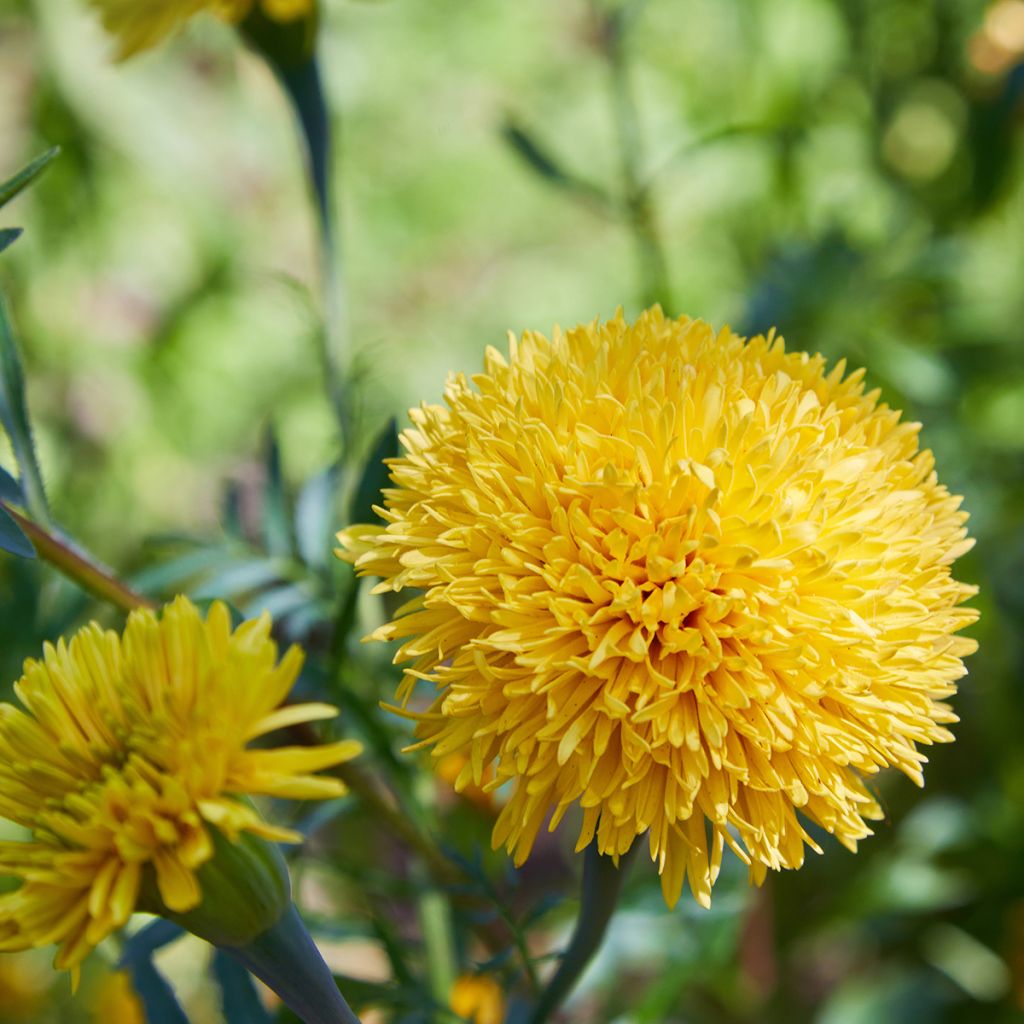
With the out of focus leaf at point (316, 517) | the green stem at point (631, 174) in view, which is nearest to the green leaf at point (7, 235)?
the out of focus leaf at point (316, 517)

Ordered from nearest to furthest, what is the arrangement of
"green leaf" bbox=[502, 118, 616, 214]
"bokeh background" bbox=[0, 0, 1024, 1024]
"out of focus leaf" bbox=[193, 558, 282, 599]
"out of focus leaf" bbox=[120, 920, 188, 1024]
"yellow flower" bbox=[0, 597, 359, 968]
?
1. "yellow flower" bbox=[0, 597, 359, 968]
2. "out of focus leaf" bbox=[120, 920, 188, 1024]
3. "out of focus leaf" bbox=[193, 558, 282, 599]
4. "bokeh background" bbox=[0, 0, 1024, 1024]
5. "green leaf" bbox=[502, 118, 616, 214]

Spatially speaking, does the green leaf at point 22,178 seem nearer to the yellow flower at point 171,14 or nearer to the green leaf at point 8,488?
the green leaf at point 8,488

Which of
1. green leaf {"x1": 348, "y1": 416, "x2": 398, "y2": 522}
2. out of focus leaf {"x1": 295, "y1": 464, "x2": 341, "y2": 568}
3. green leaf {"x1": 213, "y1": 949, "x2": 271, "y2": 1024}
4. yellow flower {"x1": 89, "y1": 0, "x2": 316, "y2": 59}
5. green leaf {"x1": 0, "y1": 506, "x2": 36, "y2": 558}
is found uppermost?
yellow flower {"x1": 89, "y1": 0, "x2": 316, "y2": 59}

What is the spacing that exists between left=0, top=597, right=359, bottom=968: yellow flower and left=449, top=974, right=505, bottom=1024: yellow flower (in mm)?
295

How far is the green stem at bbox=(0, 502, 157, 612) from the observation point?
0.45m

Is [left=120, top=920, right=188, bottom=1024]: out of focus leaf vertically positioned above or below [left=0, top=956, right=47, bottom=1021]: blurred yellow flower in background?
above

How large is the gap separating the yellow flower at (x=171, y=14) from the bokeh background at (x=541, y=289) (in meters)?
0.05

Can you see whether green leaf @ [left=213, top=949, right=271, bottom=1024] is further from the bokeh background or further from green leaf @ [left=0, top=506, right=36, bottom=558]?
green leaf @ [left=0, top=506, right=36, bottom=558]

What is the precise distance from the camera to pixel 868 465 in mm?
394

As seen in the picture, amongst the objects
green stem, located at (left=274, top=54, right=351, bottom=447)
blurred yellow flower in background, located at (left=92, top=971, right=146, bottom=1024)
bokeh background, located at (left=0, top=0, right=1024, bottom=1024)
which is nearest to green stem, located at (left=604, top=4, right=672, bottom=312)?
bokeh background, located at (left=0, top=0, right=1024, bottom=1024)

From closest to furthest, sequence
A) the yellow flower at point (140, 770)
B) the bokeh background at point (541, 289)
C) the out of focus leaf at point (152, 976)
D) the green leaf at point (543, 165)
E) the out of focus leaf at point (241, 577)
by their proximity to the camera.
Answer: the yellow flower at point (140, 770) → the out of focus leaf at point (152, 976) → the out of focus leaf at point (241, 577) → the bokeh background at point (541, 289) → the green leaf at point (543, 165)

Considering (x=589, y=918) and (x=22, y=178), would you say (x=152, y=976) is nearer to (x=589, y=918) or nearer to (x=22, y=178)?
(x=589, y=918)

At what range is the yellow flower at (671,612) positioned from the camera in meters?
0.35

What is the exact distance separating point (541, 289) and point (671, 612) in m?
1.36
